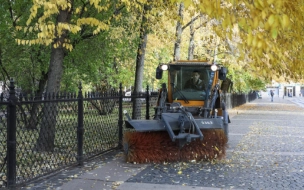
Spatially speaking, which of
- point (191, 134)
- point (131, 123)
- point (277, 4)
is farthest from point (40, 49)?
point (277, 4)

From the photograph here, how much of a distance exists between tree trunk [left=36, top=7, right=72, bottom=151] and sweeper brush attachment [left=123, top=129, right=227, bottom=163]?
183 centimetres

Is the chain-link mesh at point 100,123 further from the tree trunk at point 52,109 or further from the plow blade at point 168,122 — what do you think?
the plow blade at point 168,122

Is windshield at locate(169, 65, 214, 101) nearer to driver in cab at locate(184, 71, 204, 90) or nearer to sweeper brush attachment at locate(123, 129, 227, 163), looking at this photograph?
driver in cab at locate(184, 71, 204, 90)

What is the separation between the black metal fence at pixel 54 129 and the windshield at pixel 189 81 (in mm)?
1211

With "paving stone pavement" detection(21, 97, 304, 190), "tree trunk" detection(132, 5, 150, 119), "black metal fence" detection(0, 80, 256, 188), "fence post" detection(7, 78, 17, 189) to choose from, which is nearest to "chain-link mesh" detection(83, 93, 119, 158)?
"black metal fence" detection(0, 80, 256, 188)

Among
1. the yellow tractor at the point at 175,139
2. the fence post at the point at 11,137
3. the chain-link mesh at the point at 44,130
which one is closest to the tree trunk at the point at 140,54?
the yellow tractor at the point at 175,139

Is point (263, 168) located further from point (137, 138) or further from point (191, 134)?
point (137, 138)

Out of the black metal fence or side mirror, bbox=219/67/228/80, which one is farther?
side mirror, bbox=219/67/228/80

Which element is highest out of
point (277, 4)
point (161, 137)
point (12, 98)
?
point (277, 4)

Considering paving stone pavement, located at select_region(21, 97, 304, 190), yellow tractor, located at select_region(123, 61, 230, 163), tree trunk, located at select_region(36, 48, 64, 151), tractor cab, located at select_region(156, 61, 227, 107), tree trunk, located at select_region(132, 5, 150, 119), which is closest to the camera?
paving stone pavement, located at select_region(21, 97, 304, 190)

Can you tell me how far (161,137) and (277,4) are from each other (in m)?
6.26

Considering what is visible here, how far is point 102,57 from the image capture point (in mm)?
16734

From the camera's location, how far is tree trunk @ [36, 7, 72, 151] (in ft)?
28.3

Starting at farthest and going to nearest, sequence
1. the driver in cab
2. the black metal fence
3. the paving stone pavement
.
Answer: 1. the driver in cab
2. the paving stone pavement
3. the black metal fence
